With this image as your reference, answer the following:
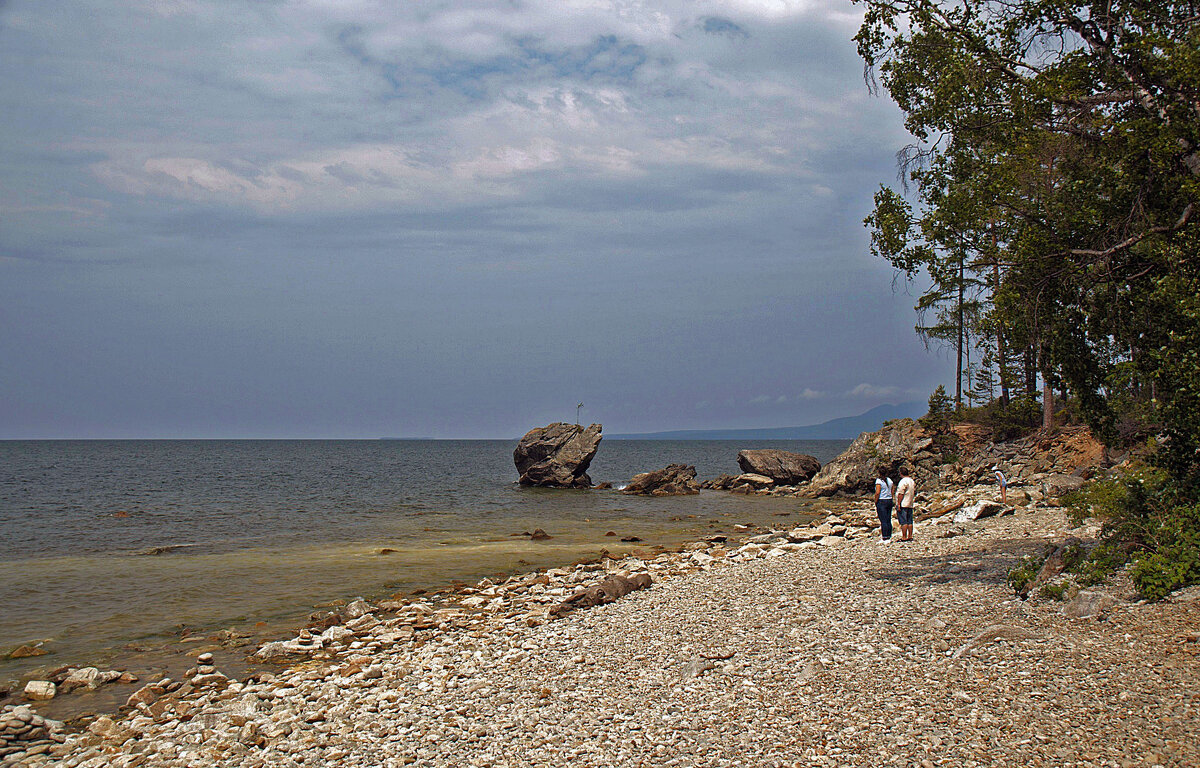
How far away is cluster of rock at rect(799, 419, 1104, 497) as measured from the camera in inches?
1155

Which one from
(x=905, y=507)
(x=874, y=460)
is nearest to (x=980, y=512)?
(x=905, y=507)

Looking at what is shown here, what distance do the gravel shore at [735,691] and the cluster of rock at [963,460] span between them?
52.7 feet

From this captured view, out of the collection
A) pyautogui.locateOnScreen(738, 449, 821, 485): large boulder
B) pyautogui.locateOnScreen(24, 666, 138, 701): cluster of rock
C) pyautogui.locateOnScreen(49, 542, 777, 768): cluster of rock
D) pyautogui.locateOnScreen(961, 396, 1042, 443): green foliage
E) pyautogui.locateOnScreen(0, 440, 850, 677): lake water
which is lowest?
pyautogui.locateOnScreen(0, 440, 850, 677): lake water

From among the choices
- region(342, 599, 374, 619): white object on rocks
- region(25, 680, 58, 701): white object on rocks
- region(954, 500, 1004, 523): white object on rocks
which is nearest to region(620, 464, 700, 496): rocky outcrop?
region(954, 500, 1004, 523): white object on rocks

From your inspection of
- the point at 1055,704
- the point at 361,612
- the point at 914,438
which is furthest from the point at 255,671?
the point at 914,438

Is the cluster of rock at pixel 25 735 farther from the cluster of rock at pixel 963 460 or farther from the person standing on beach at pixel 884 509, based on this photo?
the cluster of rock at pixel 963 460

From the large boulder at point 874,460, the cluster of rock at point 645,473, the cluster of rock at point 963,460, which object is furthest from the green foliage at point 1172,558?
the cluster of rock at point 645,473

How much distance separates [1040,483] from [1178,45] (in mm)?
21664

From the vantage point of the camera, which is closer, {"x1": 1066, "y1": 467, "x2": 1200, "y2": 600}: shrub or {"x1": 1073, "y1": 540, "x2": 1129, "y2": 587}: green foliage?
Answer: {"x1": 1066, "y1": 467, "x2": 1200, "y2": 600}: shrub

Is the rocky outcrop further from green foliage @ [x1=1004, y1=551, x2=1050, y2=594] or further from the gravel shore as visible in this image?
green foliage @ [x1=1004, y1=551, x2=1050, y2=594]

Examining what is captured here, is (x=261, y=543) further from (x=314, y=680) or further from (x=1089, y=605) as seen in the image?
(x=1089, y=605)

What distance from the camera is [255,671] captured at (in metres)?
12.5

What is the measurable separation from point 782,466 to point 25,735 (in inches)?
1955

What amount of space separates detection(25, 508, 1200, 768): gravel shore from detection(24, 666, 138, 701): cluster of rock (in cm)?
146
